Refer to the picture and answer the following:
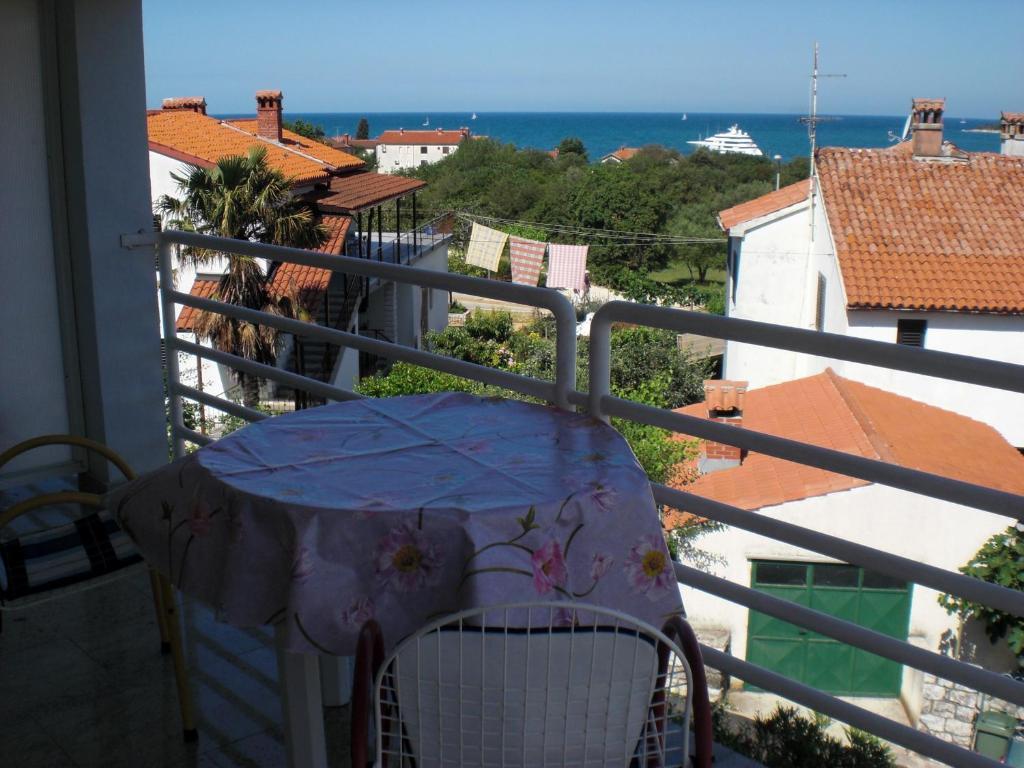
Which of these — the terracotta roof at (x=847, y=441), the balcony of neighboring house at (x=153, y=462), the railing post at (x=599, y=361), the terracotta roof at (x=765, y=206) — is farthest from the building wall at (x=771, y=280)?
the railing post at (x=599, y=361)

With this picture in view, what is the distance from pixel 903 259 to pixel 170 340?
14.5m

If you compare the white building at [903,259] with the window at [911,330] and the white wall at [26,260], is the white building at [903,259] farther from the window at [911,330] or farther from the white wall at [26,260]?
the white wall at [26,260]

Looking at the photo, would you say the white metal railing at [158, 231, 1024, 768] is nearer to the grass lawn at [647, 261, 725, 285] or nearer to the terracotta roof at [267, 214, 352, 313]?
the terracotta roof at [267, 214, 352, 313]

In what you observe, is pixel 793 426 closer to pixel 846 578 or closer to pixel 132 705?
pixel 846 578

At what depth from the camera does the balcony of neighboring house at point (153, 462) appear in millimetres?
1437

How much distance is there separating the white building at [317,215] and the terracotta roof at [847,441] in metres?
5.15

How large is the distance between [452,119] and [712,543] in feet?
450

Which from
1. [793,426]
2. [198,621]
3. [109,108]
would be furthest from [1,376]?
→ [793,426]

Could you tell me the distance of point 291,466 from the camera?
4.64ft

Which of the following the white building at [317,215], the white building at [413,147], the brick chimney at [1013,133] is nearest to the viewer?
the white building at [317,215]

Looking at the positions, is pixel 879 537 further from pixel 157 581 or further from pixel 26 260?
pixel 157 581

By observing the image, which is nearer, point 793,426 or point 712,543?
point 712,543

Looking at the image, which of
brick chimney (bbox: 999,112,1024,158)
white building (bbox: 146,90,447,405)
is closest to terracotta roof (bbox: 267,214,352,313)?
white building (bbox: 146,90,447,405)

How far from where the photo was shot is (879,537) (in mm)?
9242
